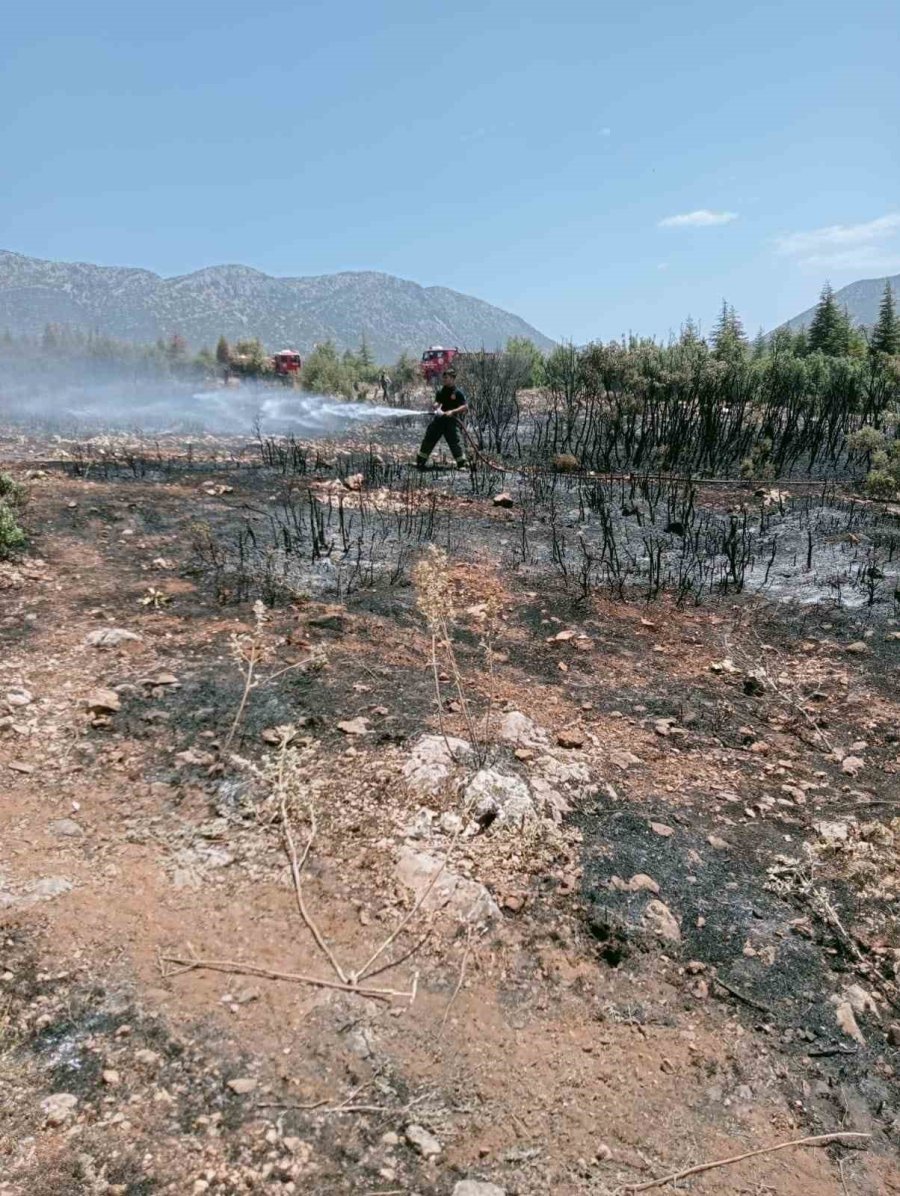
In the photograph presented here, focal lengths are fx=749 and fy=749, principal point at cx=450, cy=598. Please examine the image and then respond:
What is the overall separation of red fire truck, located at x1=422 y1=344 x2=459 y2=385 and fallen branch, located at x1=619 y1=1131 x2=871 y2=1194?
24.2 meters

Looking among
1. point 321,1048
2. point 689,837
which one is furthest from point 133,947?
point 689,837

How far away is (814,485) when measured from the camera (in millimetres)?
10117

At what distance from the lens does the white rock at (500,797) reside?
127 inches

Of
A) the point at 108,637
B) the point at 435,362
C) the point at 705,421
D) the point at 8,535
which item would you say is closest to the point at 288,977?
the point at 108,637

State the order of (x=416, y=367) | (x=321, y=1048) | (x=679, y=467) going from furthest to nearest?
1. (x=416, y=367)
2. (x=679, y=467)
3. (x=321, y=1048)

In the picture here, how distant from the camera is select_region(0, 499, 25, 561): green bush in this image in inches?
215

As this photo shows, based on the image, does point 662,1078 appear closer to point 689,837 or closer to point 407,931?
point 407,931

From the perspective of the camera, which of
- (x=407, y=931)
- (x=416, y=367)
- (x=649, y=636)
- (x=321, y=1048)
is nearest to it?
(x=321, y=1048)

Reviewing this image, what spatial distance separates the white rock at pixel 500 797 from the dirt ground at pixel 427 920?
58 mm

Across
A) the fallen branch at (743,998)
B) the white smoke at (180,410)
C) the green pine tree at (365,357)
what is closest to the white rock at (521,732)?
the fallen branch at (743,998)

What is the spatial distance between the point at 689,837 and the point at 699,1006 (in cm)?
87

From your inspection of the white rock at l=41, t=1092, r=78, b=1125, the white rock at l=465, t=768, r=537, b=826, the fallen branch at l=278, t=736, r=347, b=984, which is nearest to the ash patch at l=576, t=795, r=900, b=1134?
the white rock at l=465, t=768, r=537, b=826

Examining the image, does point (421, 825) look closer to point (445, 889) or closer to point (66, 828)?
point (445, 889)

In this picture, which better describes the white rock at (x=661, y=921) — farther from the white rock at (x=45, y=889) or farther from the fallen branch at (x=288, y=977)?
the white rock at (x=45, y=889)
